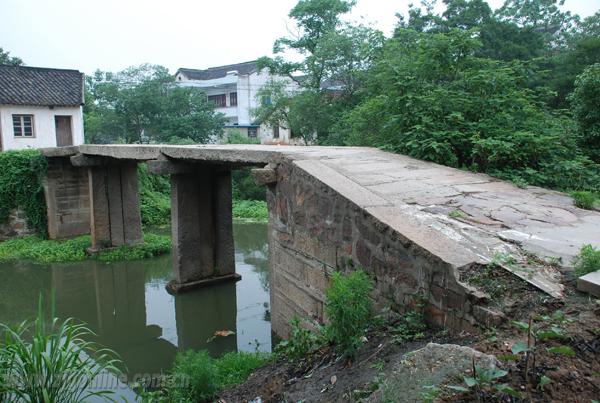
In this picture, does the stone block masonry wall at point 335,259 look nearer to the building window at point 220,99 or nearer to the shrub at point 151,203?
the shrub at point 151,203

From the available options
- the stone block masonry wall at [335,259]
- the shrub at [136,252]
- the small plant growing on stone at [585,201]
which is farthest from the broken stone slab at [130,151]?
the small plant growing on stone at [585,201]

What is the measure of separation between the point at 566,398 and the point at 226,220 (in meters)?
7.23

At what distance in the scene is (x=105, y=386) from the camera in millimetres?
5223

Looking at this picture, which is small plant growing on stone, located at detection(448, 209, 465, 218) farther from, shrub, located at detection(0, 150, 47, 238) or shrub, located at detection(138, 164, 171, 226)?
shrub, located at detection(138, 164, 171, 226)

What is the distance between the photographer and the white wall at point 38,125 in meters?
19.3

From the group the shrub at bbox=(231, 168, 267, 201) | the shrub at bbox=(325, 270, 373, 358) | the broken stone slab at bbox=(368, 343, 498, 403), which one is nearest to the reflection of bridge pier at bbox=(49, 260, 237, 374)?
the shrub at bbox=(325, 270, 373, 358)

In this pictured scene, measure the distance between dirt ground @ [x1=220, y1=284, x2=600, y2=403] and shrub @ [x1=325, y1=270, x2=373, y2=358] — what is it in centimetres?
9

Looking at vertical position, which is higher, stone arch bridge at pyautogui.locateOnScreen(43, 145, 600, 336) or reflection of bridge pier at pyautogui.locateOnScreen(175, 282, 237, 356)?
stone arch bridge at pyautogui.locateOnScreen(43, 145, 600, 336)

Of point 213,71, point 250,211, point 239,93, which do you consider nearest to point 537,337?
point 250,211

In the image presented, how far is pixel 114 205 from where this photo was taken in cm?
1171

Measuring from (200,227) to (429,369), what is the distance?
6808 mm

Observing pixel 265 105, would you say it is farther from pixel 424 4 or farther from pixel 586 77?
pixel 586 77

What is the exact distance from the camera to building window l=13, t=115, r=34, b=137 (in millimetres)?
19703

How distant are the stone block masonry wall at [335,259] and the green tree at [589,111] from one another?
193 inches
